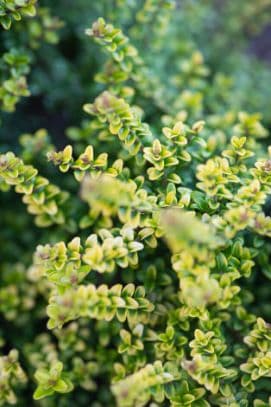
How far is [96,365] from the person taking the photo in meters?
1.85

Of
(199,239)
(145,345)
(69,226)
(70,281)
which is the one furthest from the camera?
(69,226)

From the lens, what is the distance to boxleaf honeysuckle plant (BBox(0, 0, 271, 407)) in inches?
56.8

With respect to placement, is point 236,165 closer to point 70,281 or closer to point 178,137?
point 178,137

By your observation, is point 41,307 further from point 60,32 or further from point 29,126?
point 60,32

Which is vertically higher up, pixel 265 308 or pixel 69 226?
pixel 69 226

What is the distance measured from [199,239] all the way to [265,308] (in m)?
0.69

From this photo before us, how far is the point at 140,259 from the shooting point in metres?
1.75

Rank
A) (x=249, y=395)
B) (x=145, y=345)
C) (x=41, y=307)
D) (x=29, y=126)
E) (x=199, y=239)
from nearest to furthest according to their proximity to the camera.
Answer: (x=199, y=239) → (x=249, y=395) → (x=145, y=345) → (x=41, y=307) → (x=29, y=126)

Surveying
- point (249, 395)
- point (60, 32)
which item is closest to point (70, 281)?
point (249, 395)

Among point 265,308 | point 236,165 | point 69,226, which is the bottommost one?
point 265,308

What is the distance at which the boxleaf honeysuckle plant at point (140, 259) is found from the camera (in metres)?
1.44

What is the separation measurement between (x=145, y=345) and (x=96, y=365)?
220 mm

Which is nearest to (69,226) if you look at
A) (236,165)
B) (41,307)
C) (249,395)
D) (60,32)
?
(41,307)

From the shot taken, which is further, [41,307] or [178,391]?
[41,307]
